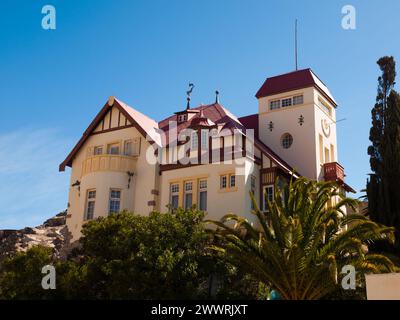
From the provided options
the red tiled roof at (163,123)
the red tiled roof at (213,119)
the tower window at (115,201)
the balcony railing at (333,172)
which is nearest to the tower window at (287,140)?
the red tiled roof at (163,123)

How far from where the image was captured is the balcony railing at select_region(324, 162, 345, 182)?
33688 mm

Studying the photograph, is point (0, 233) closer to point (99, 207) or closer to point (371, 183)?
point (99, 207)

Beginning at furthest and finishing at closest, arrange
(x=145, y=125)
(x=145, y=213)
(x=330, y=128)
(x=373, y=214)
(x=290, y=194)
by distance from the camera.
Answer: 1. (x=330, y=128)
2. (x=145, y=125)
3. (x=145, y=213)
4. (x=373, y=214)
5. (x=290, y=194)

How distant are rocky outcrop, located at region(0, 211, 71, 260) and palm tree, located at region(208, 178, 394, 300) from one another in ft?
39.5

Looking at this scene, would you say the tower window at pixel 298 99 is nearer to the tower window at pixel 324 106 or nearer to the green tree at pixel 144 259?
the tower window at pixel 324 106

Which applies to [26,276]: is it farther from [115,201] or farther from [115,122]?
[115,122]

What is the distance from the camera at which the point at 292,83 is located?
35.1 metres

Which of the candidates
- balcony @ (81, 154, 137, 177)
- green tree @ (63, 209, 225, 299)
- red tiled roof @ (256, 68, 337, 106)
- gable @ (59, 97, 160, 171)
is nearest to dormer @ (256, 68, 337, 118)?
red tiled roof @ (256, 68, 337, 106)

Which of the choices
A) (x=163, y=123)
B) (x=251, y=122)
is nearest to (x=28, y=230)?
(x=163, y=123)

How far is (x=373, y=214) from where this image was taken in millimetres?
28953

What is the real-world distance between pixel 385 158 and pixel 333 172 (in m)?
4.64

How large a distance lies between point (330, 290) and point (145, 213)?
13029 millimetres
